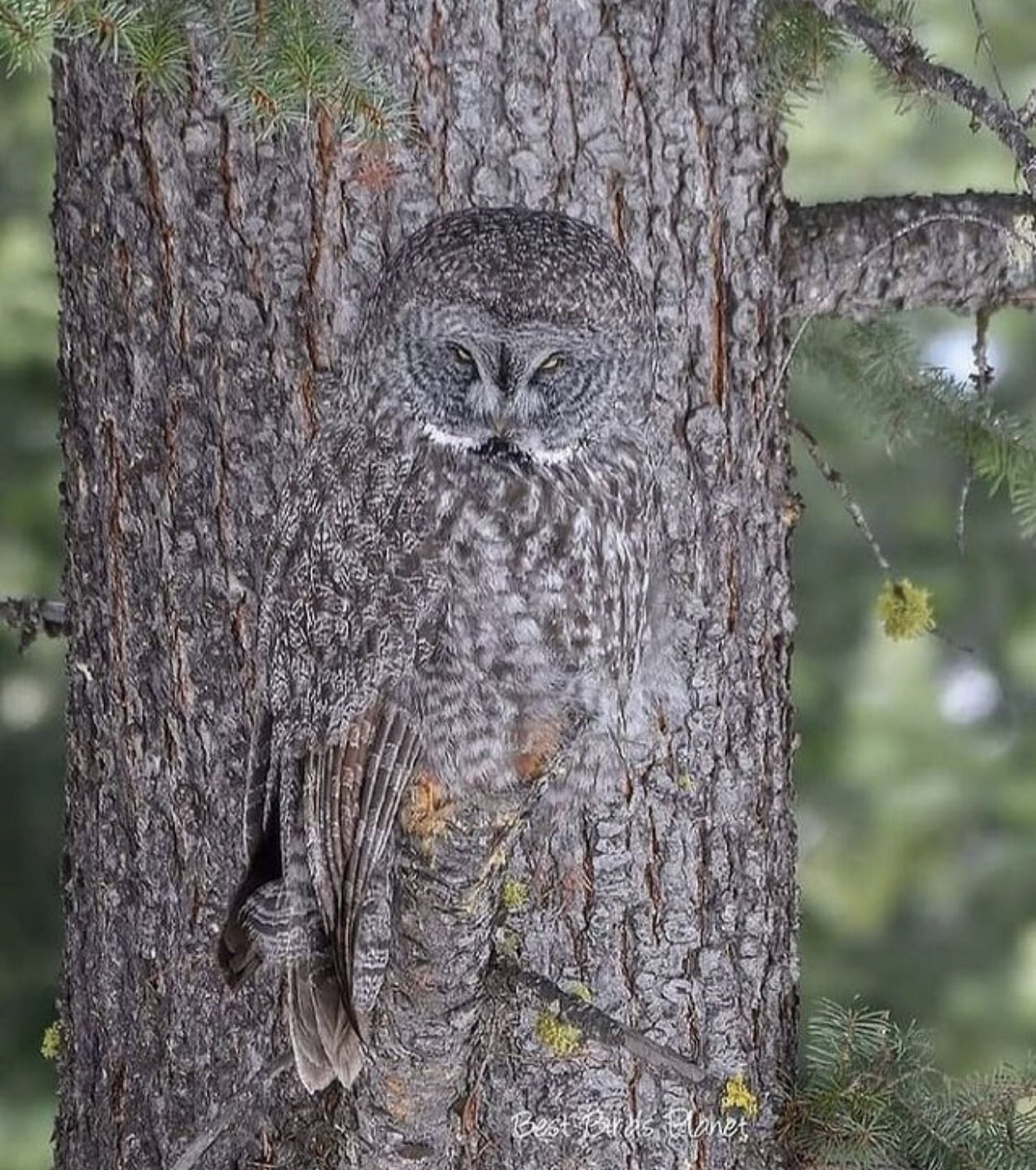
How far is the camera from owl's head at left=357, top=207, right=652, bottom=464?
2166 millimetres

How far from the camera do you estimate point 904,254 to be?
2.65 meters

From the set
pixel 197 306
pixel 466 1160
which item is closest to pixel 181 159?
pixel 197 306

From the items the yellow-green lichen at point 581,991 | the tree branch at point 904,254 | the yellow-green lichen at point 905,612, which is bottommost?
the yellow-green lichen at point 581,991

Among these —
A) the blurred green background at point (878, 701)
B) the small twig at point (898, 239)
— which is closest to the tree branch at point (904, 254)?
the small twig at point (898, 239)

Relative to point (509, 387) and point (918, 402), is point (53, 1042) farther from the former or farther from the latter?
point (918, 402)

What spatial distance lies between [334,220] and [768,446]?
632mm

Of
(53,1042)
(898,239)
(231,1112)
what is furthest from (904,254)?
(53,1042)

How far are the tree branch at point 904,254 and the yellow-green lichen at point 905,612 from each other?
1.37ft

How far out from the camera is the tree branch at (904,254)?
2602mm

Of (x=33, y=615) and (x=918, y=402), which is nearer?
(x=33, y=615)

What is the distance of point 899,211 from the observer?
2.63 metres

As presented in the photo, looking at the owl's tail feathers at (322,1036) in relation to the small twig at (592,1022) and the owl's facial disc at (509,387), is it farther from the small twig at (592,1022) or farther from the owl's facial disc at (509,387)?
the owl's facial disc at (509,387)

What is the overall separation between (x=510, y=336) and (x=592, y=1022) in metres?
0.79

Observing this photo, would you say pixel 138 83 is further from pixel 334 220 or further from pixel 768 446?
pixel 768 446
